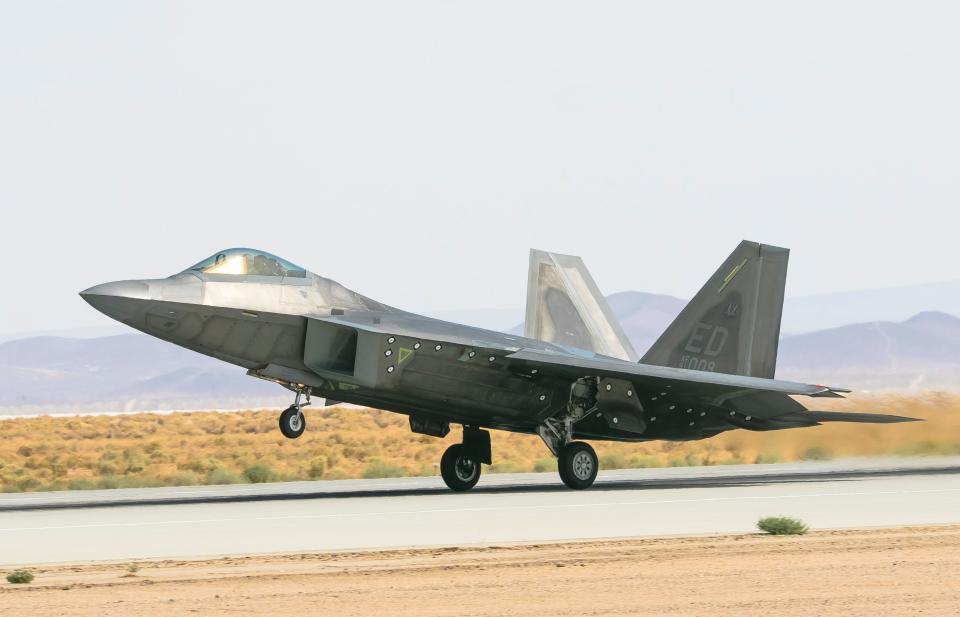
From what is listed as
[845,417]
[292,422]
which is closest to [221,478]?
[292,422]

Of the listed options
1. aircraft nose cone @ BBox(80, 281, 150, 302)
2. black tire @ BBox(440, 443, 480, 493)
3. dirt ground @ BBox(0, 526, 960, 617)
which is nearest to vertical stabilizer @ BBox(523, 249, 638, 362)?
black tire @ BBox(440, 443, 480, 493)

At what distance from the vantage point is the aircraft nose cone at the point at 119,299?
19.5 m

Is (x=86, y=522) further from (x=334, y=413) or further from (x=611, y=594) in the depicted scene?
(x=334, y=413)

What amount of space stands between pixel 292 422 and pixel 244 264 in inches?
101

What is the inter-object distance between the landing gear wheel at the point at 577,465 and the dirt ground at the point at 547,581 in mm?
7998

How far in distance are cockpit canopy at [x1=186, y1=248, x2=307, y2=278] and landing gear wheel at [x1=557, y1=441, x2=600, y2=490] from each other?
5.20 meters

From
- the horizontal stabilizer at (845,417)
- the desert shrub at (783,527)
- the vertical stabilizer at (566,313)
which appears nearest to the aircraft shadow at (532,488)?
the horizontal stabilizer at (845,417)

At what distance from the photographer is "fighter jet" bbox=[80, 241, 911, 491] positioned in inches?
800

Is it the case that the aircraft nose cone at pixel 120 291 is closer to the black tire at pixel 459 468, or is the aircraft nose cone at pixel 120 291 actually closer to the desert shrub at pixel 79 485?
the black tire at pixel 459 468

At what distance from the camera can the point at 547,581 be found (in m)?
11.8

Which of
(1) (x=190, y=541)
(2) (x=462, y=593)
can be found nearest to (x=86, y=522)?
(1) (x=190, y=541)

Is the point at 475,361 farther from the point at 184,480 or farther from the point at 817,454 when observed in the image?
the point at 817,454

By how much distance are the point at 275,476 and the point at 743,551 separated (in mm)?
19287

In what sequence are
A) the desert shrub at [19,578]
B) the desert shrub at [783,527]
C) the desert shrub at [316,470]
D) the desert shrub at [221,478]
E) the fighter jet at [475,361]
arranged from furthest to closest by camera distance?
the desert shrub at [316,470], the desert shrub at [221,478], the fighter jet at [475,361], the desert shrub at [783,527], the desert shrub at [19,578]
